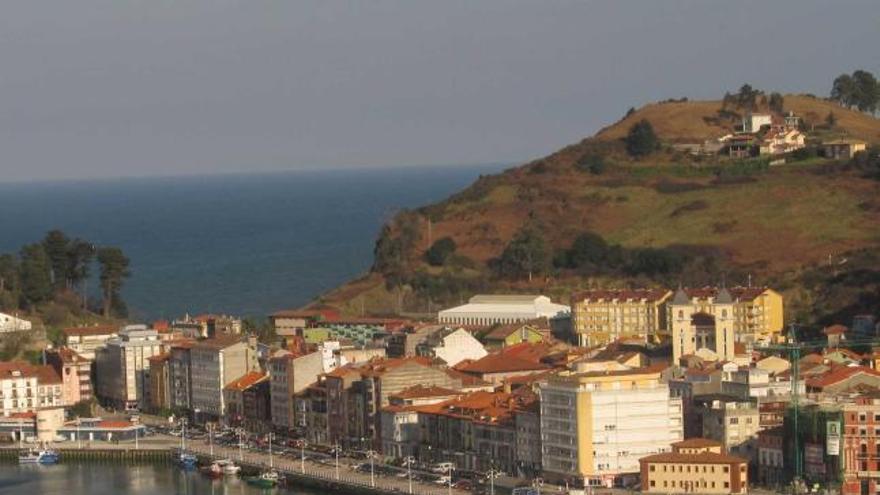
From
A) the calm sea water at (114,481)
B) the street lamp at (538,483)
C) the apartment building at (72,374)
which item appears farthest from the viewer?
the apartment building at (72,374)

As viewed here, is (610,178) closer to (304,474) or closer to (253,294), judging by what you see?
(253,294)

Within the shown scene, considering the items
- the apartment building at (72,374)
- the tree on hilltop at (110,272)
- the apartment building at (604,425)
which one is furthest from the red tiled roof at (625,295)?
the apartment building at (604,425)

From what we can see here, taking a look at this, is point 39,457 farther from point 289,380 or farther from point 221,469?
point 289,380

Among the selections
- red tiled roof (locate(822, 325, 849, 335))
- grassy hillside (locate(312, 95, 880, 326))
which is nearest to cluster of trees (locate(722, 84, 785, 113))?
grassy hillside (locate(312, 95, 880, 326))

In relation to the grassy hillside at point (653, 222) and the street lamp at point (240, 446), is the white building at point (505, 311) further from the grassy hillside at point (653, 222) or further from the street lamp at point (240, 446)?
the street lamp at point (240, 446)

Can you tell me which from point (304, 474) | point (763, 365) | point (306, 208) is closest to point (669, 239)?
point (763, 365)

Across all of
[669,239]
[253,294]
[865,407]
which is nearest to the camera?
[865,407]

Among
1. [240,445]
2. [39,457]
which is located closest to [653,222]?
[240,445]
